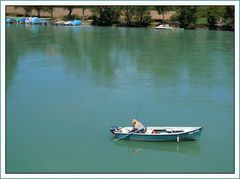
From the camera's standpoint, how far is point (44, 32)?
20844 mm

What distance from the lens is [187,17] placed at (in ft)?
77.0

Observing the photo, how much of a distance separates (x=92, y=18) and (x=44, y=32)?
549cm

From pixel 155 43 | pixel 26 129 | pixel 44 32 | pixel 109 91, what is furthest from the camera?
pixel 44 32

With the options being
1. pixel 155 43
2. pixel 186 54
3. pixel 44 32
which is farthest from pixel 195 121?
pixel 44 32

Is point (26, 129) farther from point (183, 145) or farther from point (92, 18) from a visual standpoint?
point (92, 18)

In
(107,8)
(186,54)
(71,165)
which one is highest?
(107,8)

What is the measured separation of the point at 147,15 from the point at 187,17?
2533 millimetres

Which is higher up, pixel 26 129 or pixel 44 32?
pixel 44 32

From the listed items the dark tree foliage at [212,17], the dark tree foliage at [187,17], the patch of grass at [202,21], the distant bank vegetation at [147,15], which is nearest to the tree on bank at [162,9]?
the distant bank vegetation at [147,15]

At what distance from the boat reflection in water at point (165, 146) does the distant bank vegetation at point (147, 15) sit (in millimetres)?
15706

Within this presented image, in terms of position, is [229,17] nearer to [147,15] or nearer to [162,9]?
[162,9]

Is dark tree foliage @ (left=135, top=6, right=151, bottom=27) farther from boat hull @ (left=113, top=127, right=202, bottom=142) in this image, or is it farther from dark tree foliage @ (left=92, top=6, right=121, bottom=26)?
boat hull @ (left=113, top=127, right=202, bottom=142)

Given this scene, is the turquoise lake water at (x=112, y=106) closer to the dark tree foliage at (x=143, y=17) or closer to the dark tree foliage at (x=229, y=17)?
the dark tree foliage at (x=229, y=17)

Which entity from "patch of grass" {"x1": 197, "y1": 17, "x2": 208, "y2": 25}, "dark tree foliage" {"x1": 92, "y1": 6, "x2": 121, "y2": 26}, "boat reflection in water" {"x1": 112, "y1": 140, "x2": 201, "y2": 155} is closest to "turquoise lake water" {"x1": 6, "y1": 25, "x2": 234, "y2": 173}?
"boat reflection in water" {"x1": 112, "y1": 140, "x2": 201, "y2": 155}
